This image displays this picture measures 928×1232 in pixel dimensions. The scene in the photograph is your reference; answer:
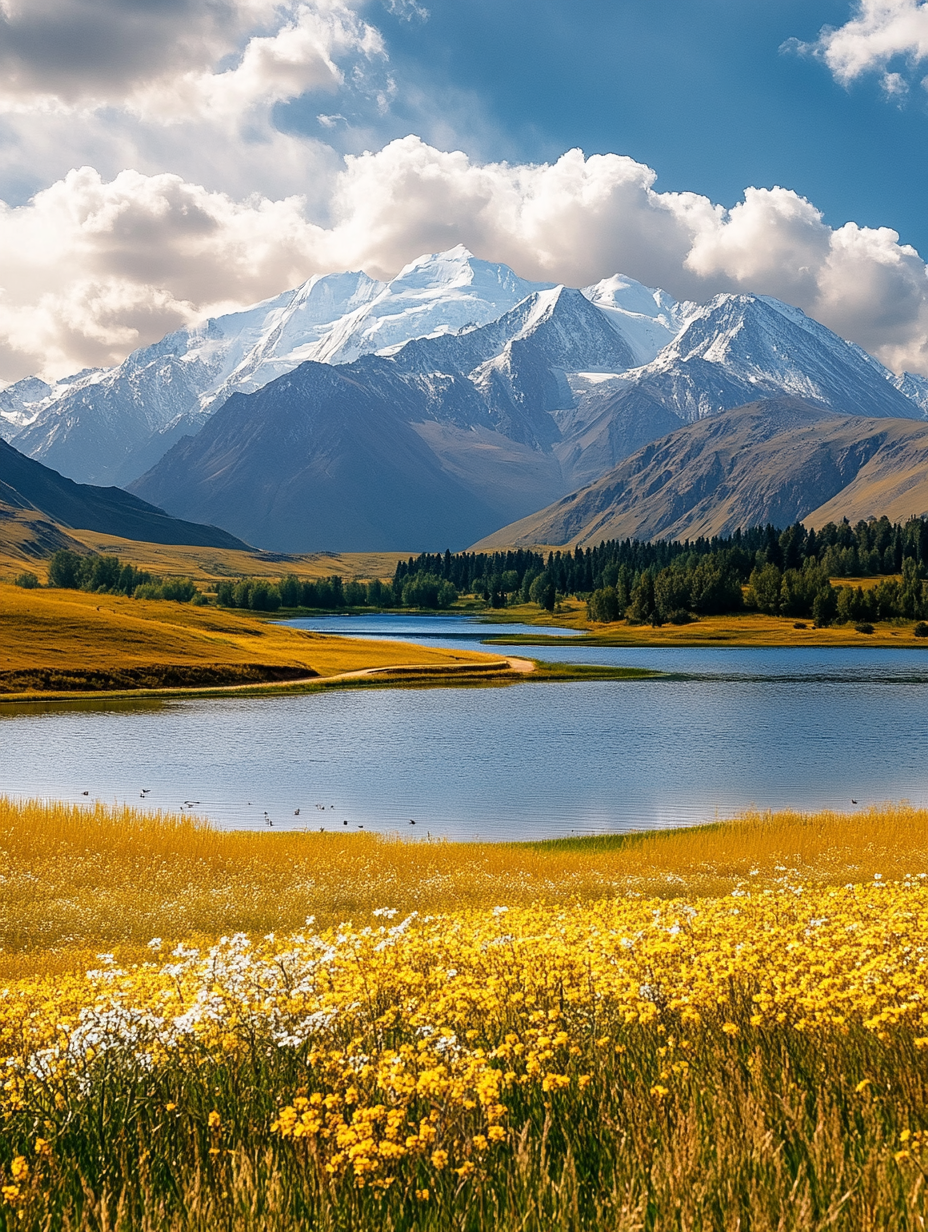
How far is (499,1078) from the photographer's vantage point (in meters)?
7.15

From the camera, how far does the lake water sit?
44719 mm

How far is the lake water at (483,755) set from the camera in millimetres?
44719

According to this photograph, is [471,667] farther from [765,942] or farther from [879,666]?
[765,942]

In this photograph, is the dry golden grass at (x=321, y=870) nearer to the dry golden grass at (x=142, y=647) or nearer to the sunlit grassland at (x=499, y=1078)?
the sunlit grassland at (x=499, y=1078)

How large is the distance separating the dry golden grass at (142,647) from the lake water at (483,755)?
10.1 metres

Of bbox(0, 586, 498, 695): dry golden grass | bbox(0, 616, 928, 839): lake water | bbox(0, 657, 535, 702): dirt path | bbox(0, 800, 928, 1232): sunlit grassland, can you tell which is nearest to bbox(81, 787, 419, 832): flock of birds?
bbox(0, 616, 928, 839): lake water

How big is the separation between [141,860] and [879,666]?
124 meters

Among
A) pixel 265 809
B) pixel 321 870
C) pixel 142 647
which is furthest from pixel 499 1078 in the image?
pixel 142 647

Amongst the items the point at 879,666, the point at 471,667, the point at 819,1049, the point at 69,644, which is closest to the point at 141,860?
the point at 819,1049

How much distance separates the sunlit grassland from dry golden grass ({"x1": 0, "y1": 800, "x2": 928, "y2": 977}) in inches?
194

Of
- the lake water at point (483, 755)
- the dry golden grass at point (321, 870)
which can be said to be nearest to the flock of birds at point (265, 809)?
the lake water at point (483, 755)

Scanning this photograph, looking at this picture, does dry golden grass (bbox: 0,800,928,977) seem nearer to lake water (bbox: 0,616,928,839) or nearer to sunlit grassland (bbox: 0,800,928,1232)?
sunlit grassland (bbox: 0,800,928,1232)

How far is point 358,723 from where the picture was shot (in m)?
72.8

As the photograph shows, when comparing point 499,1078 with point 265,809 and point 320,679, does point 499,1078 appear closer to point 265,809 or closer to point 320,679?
point 265,809
